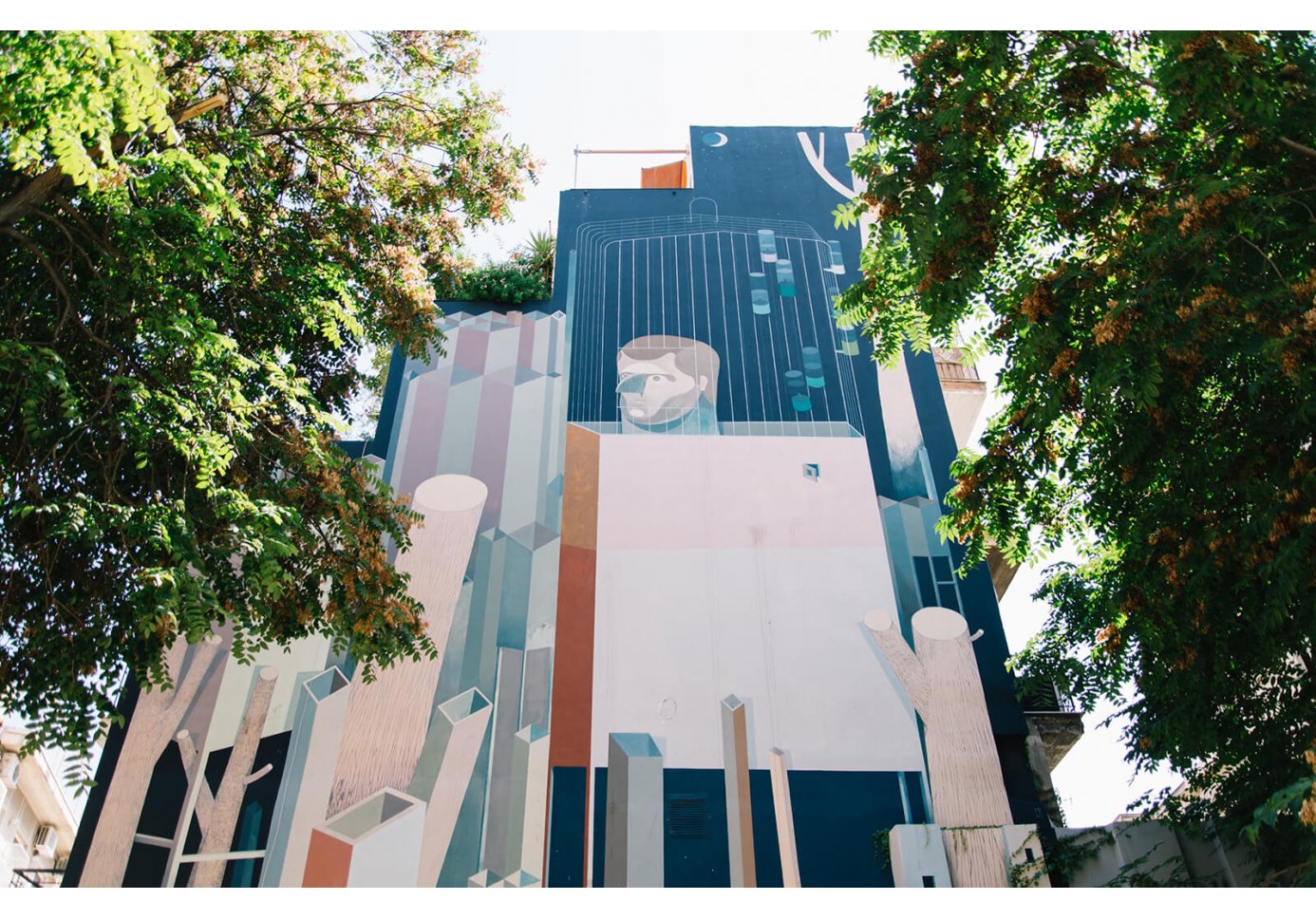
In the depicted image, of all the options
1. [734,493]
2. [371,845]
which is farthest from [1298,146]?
[371,845]

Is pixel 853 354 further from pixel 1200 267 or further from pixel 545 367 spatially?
pixel 1200 267

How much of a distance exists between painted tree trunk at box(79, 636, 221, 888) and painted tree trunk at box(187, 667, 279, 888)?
0.56 metres

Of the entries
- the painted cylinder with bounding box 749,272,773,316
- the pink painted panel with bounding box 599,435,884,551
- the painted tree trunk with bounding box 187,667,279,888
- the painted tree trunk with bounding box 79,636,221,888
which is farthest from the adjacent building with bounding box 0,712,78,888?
the painted cylinder with bounding box 749,272,773,316

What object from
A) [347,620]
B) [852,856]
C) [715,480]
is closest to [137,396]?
[347,620]

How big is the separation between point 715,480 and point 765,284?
3030 millimetres

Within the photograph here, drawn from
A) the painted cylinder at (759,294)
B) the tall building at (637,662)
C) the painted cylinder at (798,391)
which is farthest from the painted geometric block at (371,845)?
the painted cylinder at (759,294)

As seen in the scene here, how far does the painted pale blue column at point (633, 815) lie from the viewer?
811 cm

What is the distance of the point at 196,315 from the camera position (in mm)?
6449

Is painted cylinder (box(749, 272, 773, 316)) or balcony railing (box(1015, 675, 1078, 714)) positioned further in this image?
painted cylinder (box(749, 272, 773, 316))

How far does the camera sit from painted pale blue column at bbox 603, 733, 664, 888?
8.11 m

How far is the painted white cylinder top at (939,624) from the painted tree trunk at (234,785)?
6324 mm

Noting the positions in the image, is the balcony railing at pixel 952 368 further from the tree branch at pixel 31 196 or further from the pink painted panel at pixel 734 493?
the tree branch at pixel 31 196

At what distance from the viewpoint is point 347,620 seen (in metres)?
6.83

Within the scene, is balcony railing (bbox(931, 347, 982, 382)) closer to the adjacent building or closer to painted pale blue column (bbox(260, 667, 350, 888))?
painted pale blue column (bbox(260, 667, 350, 888))
